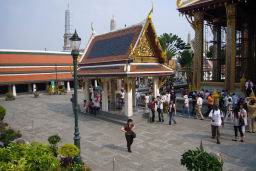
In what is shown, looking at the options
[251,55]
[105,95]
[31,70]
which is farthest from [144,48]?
[31,70]

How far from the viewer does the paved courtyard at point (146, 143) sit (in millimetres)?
9719

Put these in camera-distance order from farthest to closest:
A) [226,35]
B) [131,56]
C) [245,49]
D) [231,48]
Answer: [245,49] → [226,35] → [231,48] → [131,56]

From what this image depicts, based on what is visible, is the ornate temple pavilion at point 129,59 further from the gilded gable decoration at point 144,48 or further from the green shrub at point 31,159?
the green shrub at point 31,159

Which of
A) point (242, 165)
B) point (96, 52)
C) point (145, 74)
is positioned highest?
point (96, 52)

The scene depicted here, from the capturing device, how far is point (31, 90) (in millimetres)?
45625

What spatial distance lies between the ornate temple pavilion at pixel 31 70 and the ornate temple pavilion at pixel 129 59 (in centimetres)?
2445

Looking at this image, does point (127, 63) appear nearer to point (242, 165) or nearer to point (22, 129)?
point (22, 129)

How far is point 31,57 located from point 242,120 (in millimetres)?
39098

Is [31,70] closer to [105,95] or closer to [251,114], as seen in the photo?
[105,95]

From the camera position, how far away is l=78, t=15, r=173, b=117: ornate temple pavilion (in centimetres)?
1634

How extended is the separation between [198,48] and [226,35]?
335cm

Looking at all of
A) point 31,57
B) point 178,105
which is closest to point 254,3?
point 178,105

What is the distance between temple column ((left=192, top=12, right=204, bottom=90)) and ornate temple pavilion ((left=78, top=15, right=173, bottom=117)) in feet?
31.8

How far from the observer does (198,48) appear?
27266 mm
